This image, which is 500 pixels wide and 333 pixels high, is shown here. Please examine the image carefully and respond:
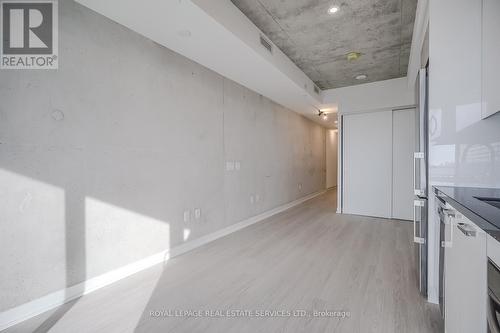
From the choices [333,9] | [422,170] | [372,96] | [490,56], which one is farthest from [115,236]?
[372,96]

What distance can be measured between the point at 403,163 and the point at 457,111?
324 cm

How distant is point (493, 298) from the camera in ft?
2.57

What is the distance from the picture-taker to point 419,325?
161 cm

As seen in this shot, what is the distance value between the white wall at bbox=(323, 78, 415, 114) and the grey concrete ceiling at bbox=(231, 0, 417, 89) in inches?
15.9

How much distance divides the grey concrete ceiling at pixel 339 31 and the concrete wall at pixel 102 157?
114cm

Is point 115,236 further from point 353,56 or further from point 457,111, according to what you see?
point 353,56

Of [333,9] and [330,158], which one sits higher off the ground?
[333,9]

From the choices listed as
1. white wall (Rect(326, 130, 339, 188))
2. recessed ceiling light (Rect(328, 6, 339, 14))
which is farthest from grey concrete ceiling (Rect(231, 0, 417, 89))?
white wall (Rect(326, 130, 339, 188))

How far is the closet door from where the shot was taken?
4.81 metres

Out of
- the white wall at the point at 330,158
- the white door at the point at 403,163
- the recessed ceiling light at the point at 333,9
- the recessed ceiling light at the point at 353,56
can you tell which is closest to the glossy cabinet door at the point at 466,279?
the recessed ceiling light at the point at 333,9

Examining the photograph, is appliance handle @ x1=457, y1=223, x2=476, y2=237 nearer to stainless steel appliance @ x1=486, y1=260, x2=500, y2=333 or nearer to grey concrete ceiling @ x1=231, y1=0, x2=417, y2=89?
stainless steel appliance @ x1=486, y1=260, x2=500, y2=333

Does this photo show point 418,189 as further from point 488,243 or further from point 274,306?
point 274,306

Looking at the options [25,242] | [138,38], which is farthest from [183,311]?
[138,38]

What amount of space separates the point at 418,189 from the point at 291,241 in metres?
1.83
